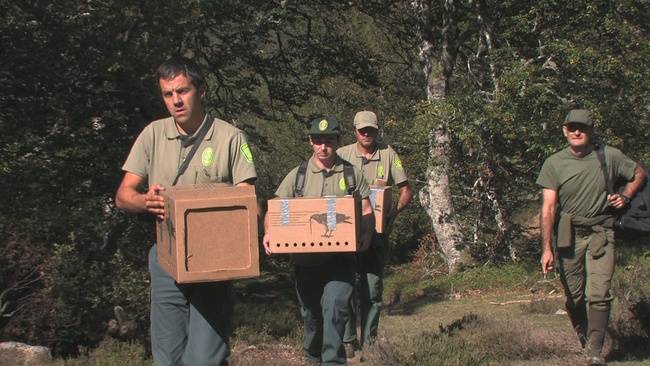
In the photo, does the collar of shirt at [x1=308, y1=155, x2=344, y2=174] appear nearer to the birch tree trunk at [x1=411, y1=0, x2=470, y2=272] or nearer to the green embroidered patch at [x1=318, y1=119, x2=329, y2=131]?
the green embroidered patch at [x1=318, y1=119, x2=329, y2=131]

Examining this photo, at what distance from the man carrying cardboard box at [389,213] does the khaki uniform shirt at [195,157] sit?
3390 mm

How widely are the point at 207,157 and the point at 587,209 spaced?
3.73 meters

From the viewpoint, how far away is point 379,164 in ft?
28.9

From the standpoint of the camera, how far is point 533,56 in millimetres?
16031

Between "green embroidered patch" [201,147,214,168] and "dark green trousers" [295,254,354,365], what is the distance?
6.20 feet

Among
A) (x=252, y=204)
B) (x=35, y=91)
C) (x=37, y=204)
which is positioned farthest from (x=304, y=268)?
(x=35, y=91)

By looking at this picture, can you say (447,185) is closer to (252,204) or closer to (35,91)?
(35,91)

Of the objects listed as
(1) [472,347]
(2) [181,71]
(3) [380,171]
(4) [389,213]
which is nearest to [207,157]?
(2) [181,71]

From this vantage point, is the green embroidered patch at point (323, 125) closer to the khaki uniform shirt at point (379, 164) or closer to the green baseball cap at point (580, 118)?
the khaki uniform shirt at point (379, 164)

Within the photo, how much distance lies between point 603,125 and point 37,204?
8.09 metres

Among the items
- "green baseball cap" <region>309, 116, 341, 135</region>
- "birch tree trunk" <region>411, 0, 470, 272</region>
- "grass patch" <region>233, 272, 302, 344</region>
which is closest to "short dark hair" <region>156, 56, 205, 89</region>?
"green baseball cap" <region>309, 116, 341, 135</region>

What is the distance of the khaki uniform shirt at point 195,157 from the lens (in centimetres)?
508

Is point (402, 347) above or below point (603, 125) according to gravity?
below

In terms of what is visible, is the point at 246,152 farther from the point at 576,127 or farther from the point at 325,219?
the point at 576,127
